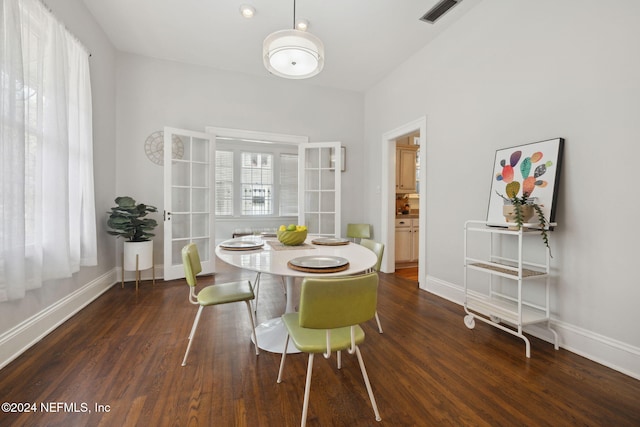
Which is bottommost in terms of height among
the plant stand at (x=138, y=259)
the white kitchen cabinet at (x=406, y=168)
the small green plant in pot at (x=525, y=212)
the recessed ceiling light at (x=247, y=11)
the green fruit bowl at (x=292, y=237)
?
the plant stand at (x=138, y=259)

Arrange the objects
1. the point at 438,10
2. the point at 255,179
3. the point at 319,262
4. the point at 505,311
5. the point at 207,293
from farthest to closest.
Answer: the point at 255,179 < the point at 438,10 < the point at 505,311 < the point at 207,293 < the point at 319,262

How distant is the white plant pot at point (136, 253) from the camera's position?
3479mm

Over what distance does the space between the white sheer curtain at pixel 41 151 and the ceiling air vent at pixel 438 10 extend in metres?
3.41

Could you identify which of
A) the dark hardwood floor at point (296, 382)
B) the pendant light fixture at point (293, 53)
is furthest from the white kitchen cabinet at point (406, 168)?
the pendant light fixture at point (293, 53)

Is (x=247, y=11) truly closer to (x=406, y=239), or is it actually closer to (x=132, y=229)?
(x=132, y=229)

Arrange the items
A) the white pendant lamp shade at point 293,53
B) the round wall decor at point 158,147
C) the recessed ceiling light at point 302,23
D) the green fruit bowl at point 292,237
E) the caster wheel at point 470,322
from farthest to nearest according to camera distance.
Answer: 1. the round wall decor at point 158,147
2. the recessed ceiling light at point 302,23
3. the caster wheel at point 470,322
4. the green fruit bowl at point 292,237
5. the white pendant lamp shade at point 293,53

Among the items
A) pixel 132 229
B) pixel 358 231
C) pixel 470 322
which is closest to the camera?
pixel 470 322

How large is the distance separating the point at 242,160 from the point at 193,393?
5.91 m

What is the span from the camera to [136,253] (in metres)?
3.48

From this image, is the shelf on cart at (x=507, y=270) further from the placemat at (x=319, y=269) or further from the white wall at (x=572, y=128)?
the placemat at (x=319, y=269)

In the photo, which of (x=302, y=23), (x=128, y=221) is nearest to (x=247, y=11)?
(x=302, y=23)

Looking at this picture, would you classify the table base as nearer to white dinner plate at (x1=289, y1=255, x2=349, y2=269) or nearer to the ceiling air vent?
white dinner plate at (x1=289, y1=255, x2=349, y2=269)

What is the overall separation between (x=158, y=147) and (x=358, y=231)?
332 centimetres

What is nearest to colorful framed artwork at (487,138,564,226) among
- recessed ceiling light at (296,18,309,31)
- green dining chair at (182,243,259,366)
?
green dining chair at (182,243,259,366)
